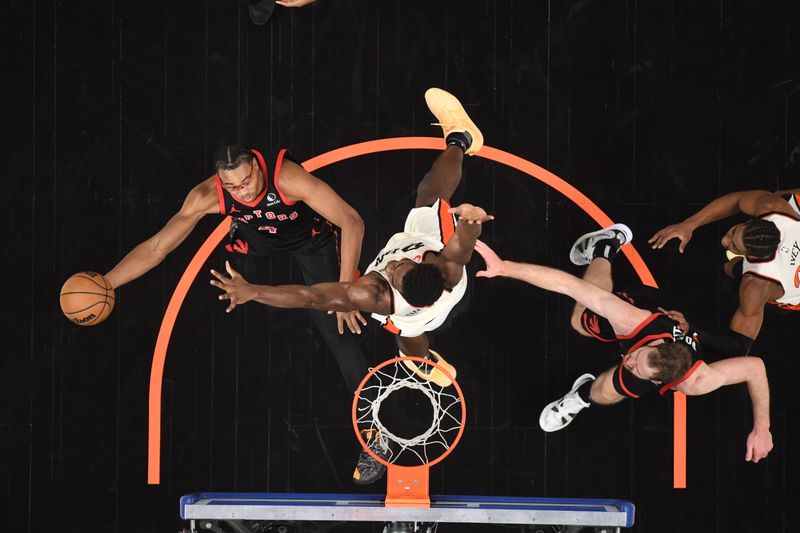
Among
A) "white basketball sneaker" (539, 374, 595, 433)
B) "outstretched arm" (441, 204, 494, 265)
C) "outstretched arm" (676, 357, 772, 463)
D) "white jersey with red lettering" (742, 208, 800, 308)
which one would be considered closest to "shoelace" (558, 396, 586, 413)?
"white basketball sneaker" (539, 374, 595, 433)

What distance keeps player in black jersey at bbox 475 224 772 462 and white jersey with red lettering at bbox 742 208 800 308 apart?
0.70 metres

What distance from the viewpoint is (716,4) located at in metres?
6.60

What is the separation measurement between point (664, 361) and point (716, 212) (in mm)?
1825

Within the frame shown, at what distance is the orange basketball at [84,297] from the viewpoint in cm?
543

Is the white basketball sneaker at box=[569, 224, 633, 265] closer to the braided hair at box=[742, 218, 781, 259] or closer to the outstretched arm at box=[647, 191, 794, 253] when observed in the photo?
the outstretched arm at box=[647, 191, 794, 253]

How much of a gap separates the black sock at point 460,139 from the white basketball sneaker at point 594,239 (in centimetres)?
140

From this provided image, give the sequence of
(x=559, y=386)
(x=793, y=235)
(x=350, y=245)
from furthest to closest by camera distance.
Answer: (x=559, y=386) < (x=793, y=235) < (x=350, y=245)

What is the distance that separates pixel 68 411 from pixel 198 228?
211 centimetres

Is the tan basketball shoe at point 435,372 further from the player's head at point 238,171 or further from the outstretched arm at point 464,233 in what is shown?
the player's head at point 238,171

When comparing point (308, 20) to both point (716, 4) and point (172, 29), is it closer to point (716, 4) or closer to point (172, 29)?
point (172, 29)

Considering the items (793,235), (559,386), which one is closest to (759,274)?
(793,235)

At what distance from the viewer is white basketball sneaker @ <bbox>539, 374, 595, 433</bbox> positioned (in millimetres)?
6168

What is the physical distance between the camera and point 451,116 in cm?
606

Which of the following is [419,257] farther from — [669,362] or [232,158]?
[669,362]
